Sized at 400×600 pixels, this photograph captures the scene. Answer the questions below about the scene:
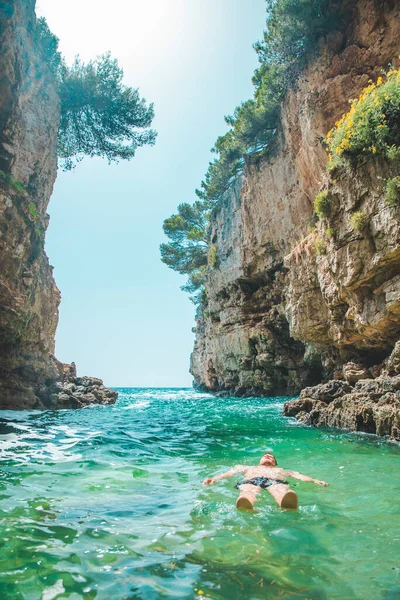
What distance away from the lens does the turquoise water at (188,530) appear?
2.70 metres

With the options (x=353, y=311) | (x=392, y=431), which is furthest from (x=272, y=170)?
(x=392, y=431)

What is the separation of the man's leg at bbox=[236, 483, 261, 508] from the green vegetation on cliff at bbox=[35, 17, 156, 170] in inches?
949

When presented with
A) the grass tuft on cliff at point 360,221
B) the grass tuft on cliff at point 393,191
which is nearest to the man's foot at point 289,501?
the grass tuft on cliff at point 393,191

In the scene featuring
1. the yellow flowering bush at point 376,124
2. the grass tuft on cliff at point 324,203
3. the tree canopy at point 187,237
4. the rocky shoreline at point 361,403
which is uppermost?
the tree canopy at point 187,237

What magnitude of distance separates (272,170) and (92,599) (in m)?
26.2

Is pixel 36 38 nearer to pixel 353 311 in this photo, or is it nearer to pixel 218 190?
pixel 218 190

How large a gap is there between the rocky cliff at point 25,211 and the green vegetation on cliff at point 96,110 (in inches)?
91.4

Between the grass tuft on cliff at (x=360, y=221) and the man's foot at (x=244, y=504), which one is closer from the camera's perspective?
the man's foot at (x=244, y=504)

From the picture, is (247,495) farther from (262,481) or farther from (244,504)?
(262,481)

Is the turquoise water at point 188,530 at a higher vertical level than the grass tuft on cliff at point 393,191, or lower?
lower

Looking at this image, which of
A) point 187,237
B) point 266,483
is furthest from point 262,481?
point 187,237

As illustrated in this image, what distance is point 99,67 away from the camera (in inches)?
894

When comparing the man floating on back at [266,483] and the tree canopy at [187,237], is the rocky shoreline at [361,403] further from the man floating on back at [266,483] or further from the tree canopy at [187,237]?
the tree canopy at [187,237]

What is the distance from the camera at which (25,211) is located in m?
16.1
